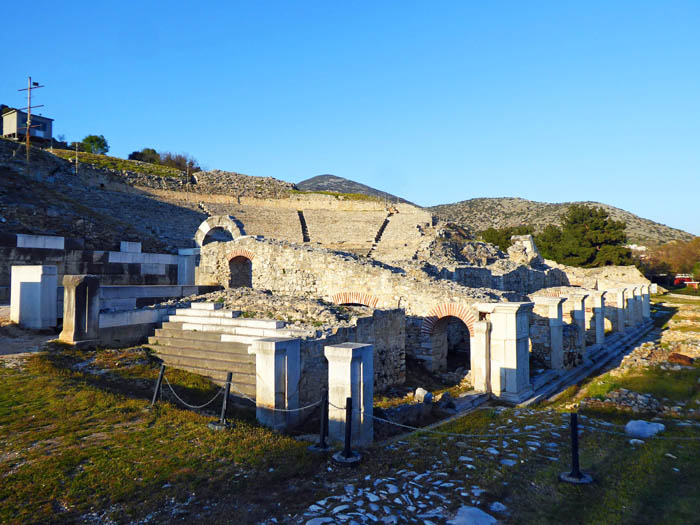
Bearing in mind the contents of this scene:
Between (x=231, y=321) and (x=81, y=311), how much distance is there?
2.72 m

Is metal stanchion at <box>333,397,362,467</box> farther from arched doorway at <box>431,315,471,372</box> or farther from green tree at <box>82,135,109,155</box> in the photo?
green tree at <box>82,135,109,155</box>

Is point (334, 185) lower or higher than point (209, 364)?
higher

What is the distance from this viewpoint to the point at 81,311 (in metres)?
8.52

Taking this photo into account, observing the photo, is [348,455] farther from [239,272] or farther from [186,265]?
[186,265]

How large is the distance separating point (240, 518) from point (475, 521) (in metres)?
1.90

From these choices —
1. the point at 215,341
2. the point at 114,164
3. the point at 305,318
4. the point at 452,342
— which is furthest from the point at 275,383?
the point at 114,164

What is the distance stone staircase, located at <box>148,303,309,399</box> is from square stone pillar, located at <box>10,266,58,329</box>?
2186 mm

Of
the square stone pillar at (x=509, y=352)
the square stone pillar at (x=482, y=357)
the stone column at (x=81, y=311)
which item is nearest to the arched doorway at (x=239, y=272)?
the stone column at (x=81, y=311)

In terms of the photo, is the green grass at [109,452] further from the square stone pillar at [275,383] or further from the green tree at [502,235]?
A: the green tree at [502,235]

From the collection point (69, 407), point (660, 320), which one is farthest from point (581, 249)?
point (69, 407)

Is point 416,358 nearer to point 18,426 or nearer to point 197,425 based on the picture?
point 197,425

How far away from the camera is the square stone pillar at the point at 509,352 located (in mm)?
8906

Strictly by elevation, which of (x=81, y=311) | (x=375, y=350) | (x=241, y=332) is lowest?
(x=375, y=350)

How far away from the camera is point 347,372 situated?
219 inches
